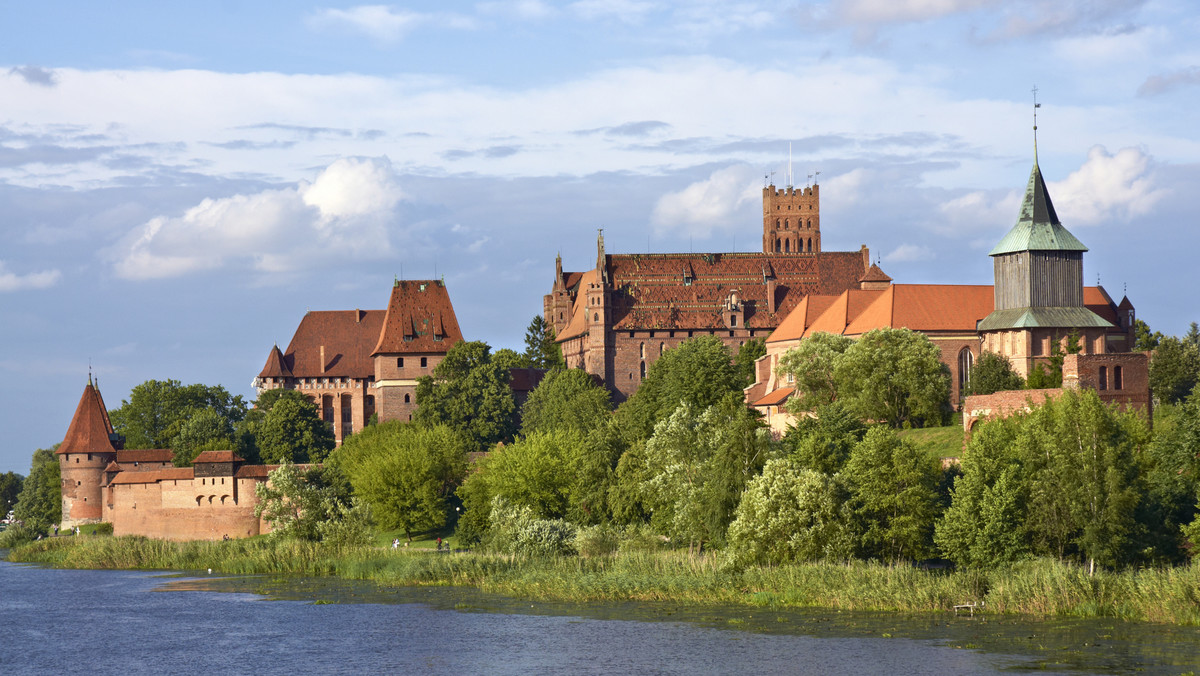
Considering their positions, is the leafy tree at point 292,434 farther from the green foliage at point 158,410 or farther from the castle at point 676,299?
the castle at point 676,299

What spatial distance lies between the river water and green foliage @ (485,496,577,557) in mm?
3934

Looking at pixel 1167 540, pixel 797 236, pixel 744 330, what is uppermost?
pixel 797 236

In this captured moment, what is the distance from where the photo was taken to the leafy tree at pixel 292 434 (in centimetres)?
9500

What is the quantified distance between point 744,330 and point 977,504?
6159cm

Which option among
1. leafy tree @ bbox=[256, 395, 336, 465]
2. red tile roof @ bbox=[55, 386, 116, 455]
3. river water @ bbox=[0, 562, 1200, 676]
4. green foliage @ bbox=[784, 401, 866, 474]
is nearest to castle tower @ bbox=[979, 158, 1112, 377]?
green foliage @ bbox=[784, 401, 866, 474]

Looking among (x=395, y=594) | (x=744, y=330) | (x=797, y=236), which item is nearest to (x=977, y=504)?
(x=395, y=594)

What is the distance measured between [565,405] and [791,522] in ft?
126

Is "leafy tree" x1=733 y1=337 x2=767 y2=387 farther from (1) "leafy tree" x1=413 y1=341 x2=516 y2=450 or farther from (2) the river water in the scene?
(2) the river water

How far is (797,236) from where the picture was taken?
12375 centimetres

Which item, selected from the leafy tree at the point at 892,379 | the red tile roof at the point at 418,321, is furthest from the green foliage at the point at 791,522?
the red tile roof at the point at 418,321

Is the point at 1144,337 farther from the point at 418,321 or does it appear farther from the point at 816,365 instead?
the point at 418,321

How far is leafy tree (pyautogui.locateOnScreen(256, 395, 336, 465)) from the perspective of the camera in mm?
95000

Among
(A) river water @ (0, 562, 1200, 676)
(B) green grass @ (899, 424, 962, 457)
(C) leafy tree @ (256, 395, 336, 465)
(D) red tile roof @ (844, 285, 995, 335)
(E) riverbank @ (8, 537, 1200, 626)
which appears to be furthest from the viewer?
(C) leafy tree @ (256, 395, 336, 465)

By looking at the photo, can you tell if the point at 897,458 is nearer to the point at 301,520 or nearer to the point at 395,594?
the point at 395,594
